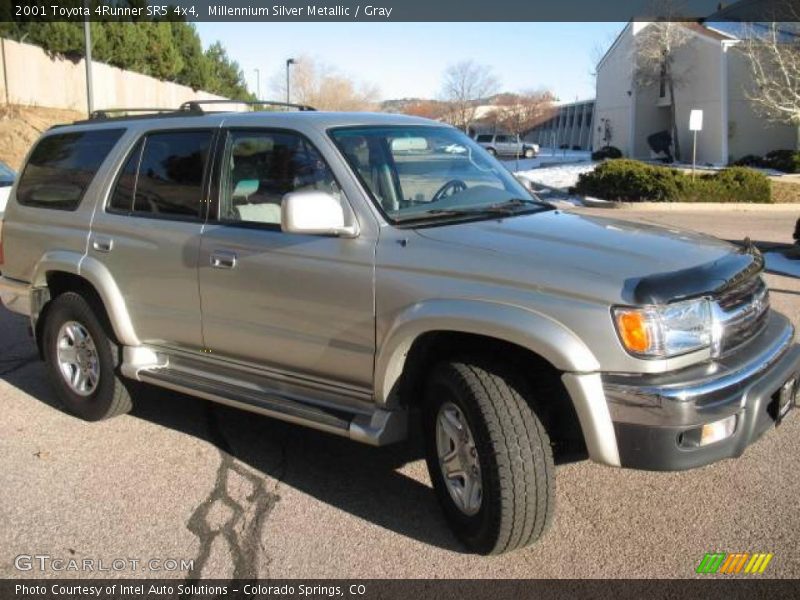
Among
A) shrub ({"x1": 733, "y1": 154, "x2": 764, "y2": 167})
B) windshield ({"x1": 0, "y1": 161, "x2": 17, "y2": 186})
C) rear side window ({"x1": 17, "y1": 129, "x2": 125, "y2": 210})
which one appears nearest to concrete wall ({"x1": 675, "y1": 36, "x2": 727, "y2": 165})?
shrub ({"x1": 733, "y1": 154, "x2": 764, "y2": 167})

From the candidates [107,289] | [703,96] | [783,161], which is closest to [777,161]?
[783,161]

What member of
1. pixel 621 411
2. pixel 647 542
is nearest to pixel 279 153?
pixel 621 411

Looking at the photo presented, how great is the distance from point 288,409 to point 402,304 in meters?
0.90

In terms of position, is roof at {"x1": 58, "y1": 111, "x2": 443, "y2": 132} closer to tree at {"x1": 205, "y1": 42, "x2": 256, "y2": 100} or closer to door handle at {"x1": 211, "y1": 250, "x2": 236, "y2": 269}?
door handle at {"x1": 211, "y1": 250, "x2": 236, "y2": 269}

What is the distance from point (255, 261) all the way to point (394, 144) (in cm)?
100

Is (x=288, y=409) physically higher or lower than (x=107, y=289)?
lower

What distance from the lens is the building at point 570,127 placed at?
73.0 meters

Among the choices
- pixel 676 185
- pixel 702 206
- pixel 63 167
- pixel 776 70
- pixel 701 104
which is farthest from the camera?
pixel 701 104

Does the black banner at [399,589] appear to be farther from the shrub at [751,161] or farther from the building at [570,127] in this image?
the building at [570,127]

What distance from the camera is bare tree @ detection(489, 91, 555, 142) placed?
2586 inches

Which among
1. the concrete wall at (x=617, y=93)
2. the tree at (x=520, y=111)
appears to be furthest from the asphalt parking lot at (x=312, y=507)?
the tree at (x=520, y=111)

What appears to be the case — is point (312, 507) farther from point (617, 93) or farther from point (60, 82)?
point (617, 93)

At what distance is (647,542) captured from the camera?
364cm

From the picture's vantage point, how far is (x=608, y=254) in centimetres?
342
